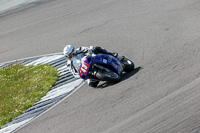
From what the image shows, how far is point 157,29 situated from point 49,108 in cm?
608

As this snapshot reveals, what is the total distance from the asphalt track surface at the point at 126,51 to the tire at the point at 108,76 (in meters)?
0.24

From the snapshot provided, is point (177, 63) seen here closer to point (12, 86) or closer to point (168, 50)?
point (168, 50)

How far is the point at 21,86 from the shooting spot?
15.3 metres

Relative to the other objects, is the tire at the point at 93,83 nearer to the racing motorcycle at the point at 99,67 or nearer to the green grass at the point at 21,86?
the racing motorcycle at the point at 99,67

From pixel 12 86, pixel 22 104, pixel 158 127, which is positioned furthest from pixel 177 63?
pixel 12 86

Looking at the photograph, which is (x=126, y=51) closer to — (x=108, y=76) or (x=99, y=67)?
(x=99, y=67)

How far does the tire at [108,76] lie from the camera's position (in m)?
11.8

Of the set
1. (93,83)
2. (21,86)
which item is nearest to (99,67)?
(93,83)

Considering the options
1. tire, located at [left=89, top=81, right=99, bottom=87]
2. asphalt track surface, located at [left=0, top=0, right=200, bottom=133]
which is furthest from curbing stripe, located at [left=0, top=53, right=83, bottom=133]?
tire, located at [left=89, top=81, right=99, bottom=87]

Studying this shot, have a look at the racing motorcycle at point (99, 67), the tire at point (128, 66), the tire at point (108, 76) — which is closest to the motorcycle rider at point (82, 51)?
the racing motorcycle at point (99, 67)

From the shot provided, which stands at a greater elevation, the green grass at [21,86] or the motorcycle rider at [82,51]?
the motorcycle rider at [82,51]

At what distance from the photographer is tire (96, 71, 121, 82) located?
1176 centimetres

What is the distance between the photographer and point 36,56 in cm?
1761

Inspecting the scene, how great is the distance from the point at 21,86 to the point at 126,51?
456 centimetres
